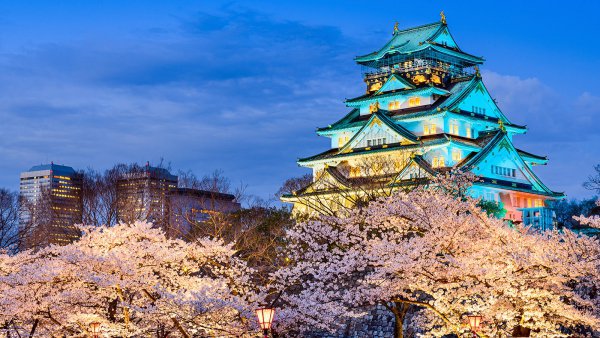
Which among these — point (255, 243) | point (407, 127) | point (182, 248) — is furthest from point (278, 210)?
point (182, 248)

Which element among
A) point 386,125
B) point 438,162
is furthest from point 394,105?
point 438,162

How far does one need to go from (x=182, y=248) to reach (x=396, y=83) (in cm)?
4680

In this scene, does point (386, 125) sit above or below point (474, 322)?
above

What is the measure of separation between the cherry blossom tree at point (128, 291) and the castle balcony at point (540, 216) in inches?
1565

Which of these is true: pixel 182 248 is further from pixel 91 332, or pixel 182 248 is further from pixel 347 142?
pixel 347 142

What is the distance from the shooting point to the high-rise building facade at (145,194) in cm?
5766

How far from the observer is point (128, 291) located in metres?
28.4

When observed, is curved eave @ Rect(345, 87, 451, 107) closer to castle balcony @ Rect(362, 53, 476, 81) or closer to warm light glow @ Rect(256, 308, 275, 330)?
castle balcony @ Rect(362, 53, 476, 81)

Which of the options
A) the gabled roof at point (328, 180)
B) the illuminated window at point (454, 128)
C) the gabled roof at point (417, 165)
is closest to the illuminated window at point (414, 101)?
the illuminated window at point (454, 128)

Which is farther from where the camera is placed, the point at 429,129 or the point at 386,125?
the point at 429,129

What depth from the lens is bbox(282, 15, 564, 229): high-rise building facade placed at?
214 ft

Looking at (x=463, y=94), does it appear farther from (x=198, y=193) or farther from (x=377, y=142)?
(x=198, y=193)

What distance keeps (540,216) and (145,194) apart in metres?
29.2

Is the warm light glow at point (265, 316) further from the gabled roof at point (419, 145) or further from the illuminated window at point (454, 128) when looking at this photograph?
the illuminated window at point (454, 128)
